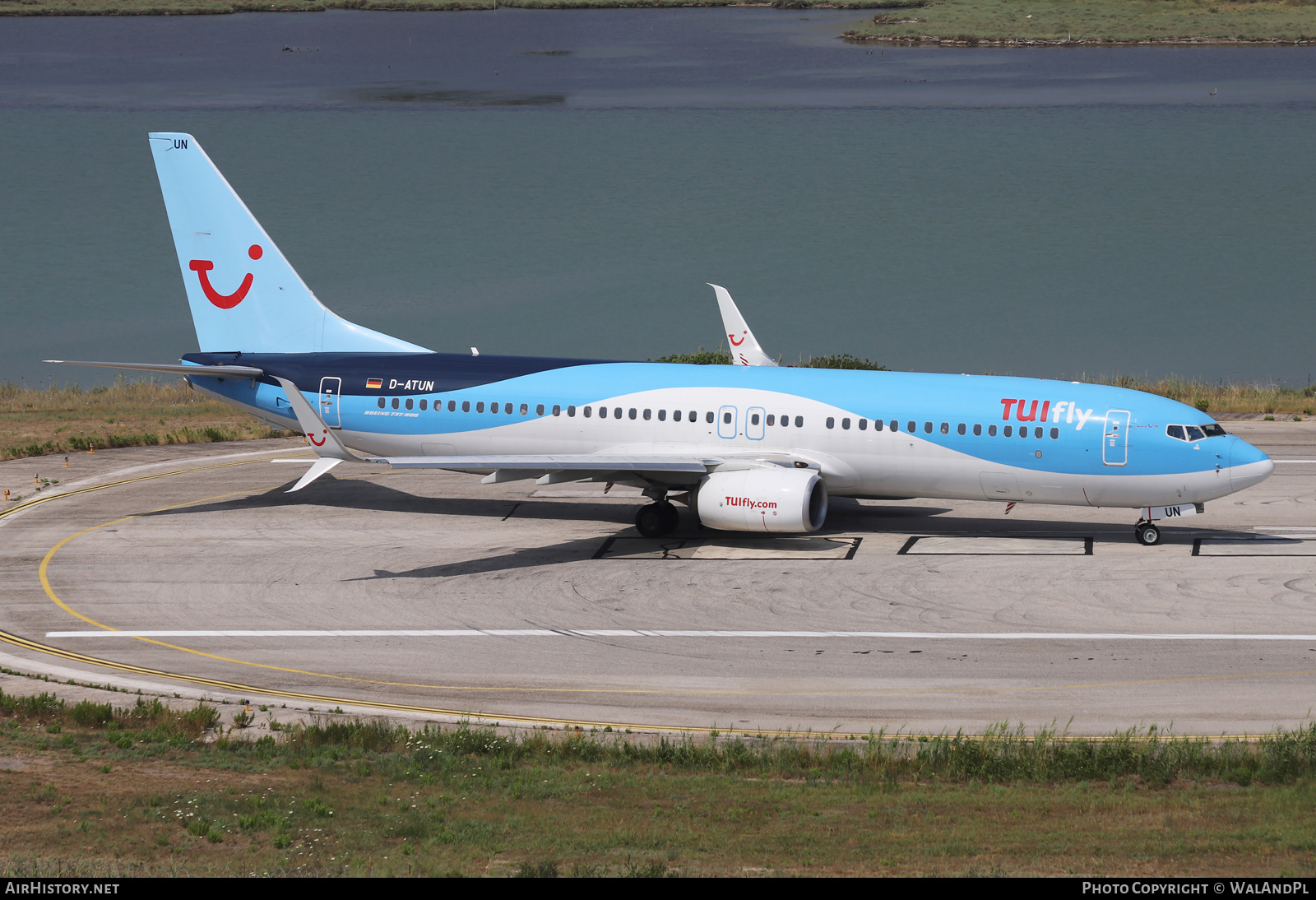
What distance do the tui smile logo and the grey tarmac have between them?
599 cm

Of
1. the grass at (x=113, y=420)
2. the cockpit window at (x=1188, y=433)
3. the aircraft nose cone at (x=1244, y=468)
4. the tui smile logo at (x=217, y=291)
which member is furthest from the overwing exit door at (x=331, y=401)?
the aircraft nose cone at (x=1244, y=468)

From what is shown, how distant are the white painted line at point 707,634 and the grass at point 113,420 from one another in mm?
18830

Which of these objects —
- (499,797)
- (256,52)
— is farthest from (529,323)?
(256,52)

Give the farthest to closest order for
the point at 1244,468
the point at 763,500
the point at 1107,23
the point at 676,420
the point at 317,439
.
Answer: the point at 1107,23 < the point at 676,420 < the point at 763,500 < the point at 1244,468 < the point at 317,439

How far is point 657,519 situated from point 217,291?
51.4 feet

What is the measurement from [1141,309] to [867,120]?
1852 inches

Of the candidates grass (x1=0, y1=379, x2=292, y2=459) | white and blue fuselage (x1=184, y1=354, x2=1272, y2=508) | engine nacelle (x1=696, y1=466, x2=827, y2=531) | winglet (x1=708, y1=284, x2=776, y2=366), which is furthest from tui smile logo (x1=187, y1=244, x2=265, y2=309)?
engine nacelle (x1=696, y1=466, x2=827, y2=531)

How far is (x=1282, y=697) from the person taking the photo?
25922 mm

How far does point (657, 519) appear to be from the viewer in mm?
38000

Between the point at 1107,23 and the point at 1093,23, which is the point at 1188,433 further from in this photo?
the point at 1107,23

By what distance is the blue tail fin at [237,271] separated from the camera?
42.5 metres

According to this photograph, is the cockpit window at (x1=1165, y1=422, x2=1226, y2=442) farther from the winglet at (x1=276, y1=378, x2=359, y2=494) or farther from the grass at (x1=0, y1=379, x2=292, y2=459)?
the grass at (x1=0, y1=379, x2=292, y2=459)

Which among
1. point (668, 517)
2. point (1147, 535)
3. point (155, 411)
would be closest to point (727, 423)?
point (668, 517)
